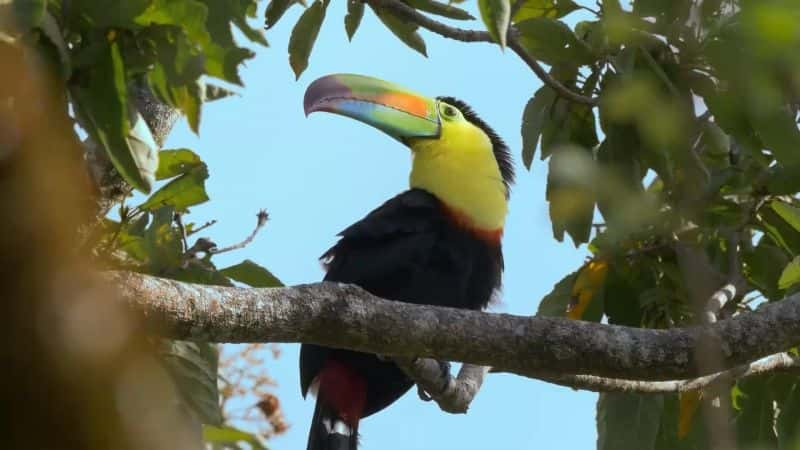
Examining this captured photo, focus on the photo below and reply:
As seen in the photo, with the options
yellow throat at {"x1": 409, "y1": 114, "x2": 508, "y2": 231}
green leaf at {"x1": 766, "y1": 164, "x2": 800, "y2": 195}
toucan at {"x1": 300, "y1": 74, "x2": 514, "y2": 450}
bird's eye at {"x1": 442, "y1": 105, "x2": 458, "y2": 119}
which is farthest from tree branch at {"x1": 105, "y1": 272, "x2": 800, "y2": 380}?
bird's eye at {"x1": 442, "y1": 105, "x2": 458, "y2": 119}

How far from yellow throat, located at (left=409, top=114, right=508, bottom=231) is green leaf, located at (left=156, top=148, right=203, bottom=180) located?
6.75 feet

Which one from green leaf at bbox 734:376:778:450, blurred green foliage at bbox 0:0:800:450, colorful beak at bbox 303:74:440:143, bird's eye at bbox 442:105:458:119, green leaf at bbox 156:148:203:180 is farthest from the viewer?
bird's eye at bbox 442:105:458:119

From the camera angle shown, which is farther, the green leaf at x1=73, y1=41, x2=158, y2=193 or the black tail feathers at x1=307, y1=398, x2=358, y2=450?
the black tail feathers at x1=307, y1=398, x2=358, y2=450

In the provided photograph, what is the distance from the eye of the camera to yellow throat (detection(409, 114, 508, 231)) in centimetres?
480

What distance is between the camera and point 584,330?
101 inches

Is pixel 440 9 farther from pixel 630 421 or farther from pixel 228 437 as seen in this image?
pixel 630 421

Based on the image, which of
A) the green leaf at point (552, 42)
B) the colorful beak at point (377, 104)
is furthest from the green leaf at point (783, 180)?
the colorful beak at point (377, 104)

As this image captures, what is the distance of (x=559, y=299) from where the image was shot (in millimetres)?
3518

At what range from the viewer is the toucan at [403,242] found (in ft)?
14.1

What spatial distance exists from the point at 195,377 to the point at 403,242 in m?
2.03

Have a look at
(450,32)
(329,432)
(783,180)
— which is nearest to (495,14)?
(450,32)

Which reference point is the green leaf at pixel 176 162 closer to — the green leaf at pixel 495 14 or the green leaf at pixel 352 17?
the green leaf at pixel 352 17

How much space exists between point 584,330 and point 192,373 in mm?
926

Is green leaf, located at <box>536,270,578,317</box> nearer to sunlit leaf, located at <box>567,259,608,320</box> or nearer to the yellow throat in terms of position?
sunlit leaf, located at <box>567,259,608,320</box>
